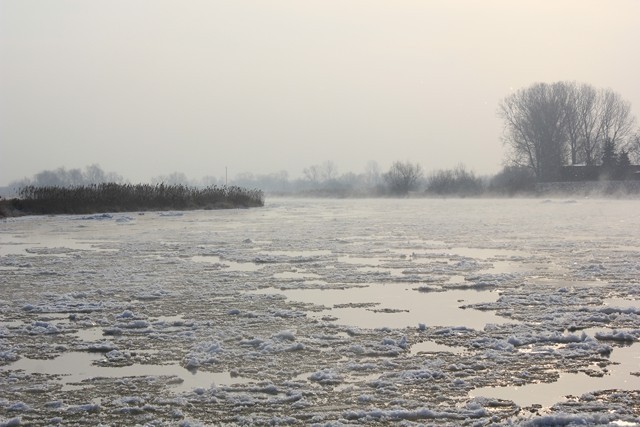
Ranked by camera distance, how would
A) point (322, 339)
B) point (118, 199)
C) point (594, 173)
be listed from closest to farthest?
point (322, 339), point (118, 199), point (594, 173)

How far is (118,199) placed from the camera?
118ft

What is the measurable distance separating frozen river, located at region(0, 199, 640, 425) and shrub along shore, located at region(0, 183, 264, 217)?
21.1 m

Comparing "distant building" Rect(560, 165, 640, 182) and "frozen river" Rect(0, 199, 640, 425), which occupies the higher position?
"distant building" Rect(560, 165, 640, 182)

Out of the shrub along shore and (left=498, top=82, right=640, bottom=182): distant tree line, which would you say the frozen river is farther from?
(left=498, top=82, right=640, bottom=182): distant tree line

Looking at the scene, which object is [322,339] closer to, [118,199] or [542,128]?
[118,199]

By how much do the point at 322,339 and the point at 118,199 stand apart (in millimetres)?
31524

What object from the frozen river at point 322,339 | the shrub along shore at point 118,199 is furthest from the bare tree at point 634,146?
the frozen river at point 322,339

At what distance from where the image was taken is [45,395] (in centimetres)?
461

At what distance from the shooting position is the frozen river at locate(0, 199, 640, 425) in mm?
4316

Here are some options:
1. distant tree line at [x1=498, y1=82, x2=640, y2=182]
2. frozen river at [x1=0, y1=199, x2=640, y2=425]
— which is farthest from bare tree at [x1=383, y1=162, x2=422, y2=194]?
frozen river at [x1=0, y1=199, x2=640, y2=425]

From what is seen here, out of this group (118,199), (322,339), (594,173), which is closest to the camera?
(322,339)

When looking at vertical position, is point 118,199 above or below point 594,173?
below

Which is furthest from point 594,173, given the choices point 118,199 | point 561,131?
point 118,199

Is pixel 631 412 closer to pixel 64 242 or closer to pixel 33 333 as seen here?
pixel 33 333
